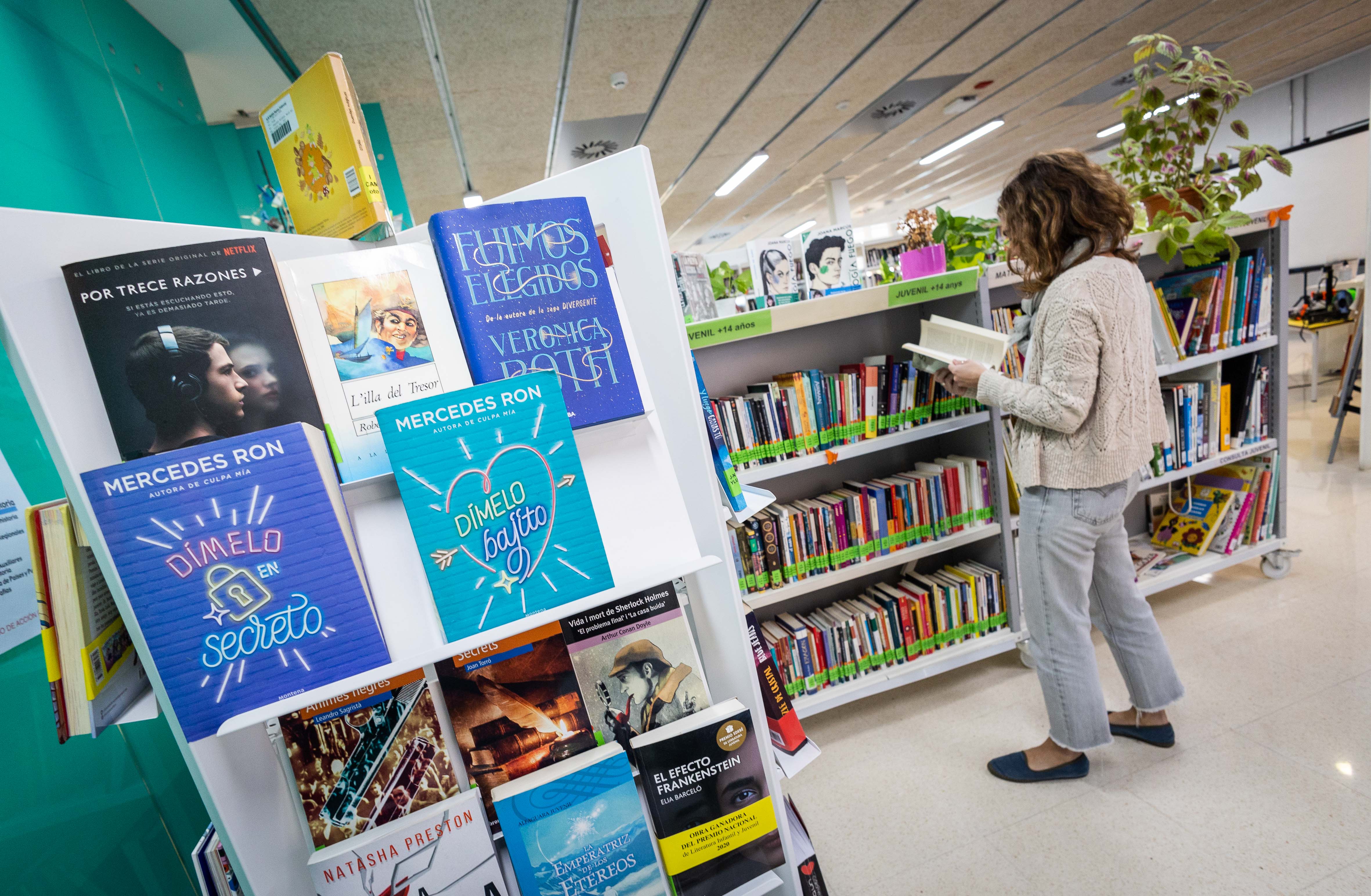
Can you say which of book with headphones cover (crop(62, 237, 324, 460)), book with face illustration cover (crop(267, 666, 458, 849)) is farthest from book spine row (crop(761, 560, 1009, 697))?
book with headphones cover (crop(62, 237, 324, 460))

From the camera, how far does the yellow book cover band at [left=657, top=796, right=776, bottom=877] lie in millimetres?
1015

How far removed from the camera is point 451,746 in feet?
3.35

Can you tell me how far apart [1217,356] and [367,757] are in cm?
321

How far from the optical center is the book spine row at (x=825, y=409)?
216cm

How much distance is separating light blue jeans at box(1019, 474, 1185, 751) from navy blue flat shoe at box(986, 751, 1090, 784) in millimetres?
102

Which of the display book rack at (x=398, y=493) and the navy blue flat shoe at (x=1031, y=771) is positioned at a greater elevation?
the display book rack at (x=398, y=493)

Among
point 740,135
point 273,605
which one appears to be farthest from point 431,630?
point 740,135

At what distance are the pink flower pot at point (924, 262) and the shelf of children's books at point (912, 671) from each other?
4.75 feet

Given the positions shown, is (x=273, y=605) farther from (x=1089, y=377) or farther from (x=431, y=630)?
(x=1089, y=377)

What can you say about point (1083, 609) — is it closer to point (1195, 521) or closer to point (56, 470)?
point (1195, 521)

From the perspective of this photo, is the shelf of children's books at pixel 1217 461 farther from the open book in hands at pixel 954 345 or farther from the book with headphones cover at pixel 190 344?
the book with headphones cover at pixel 190 344

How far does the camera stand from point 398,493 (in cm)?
96

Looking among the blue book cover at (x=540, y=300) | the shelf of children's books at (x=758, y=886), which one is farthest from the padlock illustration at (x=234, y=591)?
the shelf of children's books at (x=758, y=886)

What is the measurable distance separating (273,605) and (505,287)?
0.54m
